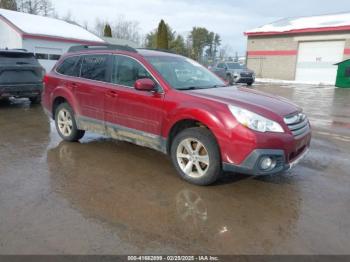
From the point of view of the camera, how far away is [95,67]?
6.04 meters

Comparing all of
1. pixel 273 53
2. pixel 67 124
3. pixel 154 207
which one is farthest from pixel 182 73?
pixel 273 53

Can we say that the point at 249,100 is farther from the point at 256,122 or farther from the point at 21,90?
the point at 21,90

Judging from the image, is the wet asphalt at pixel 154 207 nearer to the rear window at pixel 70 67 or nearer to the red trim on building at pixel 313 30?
the rear window at pixel 70 67

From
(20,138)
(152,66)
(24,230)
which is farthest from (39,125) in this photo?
(24,230)

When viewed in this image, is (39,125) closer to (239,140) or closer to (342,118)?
(239,140)

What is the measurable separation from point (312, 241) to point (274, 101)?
83.7 inches

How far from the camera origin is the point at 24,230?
340cm

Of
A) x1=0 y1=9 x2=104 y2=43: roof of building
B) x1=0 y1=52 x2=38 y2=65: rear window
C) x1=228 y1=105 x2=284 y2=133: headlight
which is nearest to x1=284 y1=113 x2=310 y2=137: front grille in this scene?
x1=228 y1=105 x2=284 y2=133: headlight

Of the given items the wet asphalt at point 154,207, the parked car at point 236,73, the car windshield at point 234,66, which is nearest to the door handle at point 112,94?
the wet asphalt at point 154,207

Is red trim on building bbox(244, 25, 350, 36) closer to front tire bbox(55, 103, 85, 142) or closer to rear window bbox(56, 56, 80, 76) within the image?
rear window bbox(56, 56, 80, 76)

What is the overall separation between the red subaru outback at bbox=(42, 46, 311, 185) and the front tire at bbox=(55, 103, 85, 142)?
19 mm

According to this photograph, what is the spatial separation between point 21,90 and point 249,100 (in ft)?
27.5

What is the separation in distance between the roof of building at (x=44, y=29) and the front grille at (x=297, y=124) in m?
22.1

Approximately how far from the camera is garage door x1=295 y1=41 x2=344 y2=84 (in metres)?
29.9
